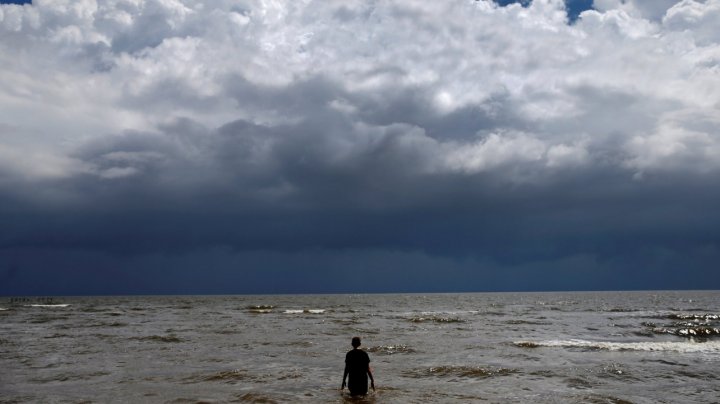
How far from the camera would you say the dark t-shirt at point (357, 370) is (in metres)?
17.1

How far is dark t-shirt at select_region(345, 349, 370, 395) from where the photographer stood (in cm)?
1706

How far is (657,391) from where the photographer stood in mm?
18812

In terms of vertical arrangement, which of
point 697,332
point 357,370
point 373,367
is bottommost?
point 697,332

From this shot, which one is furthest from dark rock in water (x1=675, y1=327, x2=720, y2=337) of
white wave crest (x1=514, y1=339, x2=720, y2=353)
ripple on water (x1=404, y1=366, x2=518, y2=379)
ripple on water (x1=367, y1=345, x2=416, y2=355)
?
ripple on water (x1=404, y1=366, x2=518, y2=379)

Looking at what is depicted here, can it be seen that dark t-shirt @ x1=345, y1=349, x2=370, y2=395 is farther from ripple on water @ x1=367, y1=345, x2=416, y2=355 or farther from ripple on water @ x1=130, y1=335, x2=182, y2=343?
ripple on water @ x1=130, y1=335, x2=182, y2=343

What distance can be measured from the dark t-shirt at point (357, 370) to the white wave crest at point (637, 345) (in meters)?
17.6

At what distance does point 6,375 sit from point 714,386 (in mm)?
27309

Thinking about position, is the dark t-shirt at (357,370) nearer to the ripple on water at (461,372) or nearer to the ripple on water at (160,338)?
the ripple on water at (461,372)

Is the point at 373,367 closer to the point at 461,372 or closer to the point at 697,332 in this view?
the point at 461,372

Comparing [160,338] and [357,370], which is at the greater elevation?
[357,370]

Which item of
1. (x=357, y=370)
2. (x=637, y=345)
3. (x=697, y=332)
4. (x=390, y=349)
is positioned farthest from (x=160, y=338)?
(x=697, y=332)

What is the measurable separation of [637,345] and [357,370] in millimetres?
23238

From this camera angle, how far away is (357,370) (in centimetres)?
1714

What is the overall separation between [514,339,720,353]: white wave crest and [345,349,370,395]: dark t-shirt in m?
17.6
